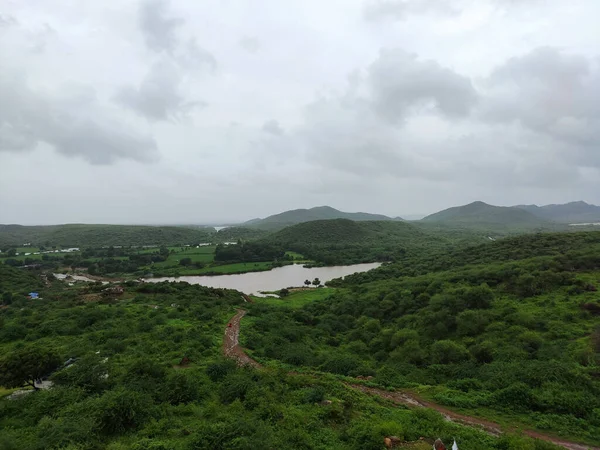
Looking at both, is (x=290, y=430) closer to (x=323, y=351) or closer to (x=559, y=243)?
(x=323, y=351)

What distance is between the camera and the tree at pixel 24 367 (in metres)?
17.1

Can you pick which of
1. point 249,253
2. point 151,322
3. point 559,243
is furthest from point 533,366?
point 249,253

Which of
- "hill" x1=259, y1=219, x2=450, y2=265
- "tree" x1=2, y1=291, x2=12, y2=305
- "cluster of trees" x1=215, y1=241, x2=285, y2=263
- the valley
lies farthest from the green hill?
"tree" x1=2, y1=291, x2=12, y2=305

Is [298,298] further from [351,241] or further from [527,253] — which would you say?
[351,241]

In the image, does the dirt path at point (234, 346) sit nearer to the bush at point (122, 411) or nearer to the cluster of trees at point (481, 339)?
the cluster of trees at point (481, 339)

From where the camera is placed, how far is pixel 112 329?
2886 centimetres

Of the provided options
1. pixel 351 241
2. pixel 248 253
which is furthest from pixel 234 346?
pixel 351 241

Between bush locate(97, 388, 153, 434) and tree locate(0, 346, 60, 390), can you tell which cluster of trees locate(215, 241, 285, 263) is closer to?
tree locate(0, 346, 60, 390)

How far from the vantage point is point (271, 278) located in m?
88.1

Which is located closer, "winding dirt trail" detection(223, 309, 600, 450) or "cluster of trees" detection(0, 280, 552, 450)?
"cluster of trees" detection(0, 280, 552, 450)

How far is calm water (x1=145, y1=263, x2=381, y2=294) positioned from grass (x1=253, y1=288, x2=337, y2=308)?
11.3 meters

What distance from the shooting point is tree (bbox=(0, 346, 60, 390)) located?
56.0ft

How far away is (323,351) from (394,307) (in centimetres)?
1499

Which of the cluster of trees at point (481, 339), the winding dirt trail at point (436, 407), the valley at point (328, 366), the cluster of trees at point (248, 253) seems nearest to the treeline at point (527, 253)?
the valley at point (328, 366)
